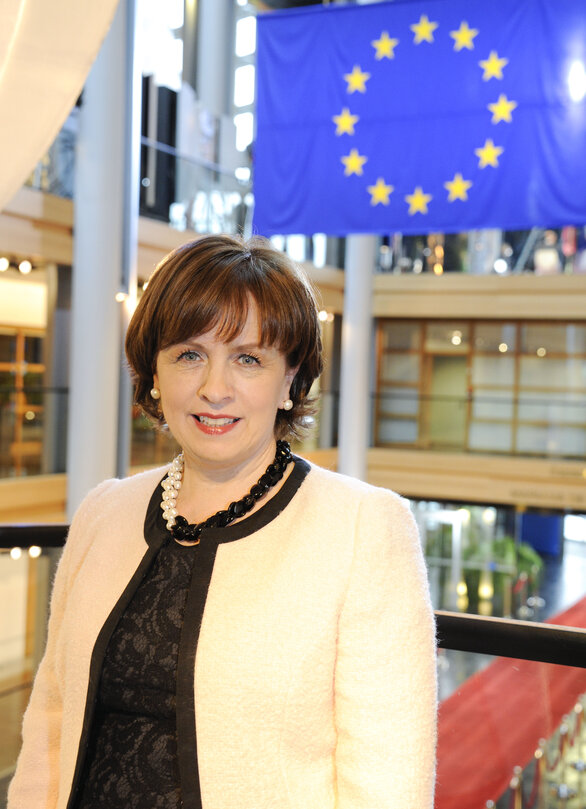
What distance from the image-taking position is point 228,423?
1588 mm

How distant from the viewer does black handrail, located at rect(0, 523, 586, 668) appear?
2.01 metres

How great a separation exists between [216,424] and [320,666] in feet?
1.40

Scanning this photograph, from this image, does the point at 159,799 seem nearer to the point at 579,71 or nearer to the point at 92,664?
the point at 92,664

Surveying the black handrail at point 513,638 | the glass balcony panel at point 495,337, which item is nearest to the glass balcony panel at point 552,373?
the glass balcony panel at point 495,337

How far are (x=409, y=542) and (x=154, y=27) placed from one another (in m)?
22.1

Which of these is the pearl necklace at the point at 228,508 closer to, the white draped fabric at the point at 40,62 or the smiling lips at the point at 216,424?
the smiling lips at the point at 216,424

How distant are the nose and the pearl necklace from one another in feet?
0.53

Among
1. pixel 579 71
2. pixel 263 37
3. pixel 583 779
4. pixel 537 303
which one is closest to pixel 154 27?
pixel 537 303

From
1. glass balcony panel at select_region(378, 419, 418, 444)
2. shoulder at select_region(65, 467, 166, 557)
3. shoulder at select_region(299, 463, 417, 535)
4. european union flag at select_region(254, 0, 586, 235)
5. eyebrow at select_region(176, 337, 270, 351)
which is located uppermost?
european union flag at select_region(254, 0, 586, 235)

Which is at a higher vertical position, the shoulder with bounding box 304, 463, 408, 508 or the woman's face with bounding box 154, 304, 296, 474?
the woman's face with bounding box 154, 304, 296, 474

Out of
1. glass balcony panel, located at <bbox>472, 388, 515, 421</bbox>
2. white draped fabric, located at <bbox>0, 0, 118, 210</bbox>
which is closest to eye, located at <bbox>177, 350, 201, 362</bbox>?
white draped fabric, located at <bbox>0, 0, 118, 210</bbox>

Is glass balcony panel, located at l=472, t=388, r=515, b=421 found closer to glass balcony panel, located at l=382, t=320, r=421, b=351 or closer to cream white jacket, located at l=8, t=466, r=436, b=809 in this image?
glass balcony panel, located at l=382, t=320, r=421, b=351

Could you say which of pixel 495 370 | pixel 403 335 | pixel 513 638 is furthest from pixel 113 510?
pixel 403 335

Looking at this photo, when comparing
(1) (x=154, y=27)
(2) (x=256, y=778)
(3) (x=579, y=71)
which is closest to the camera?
(2) (x=256, y=778)
